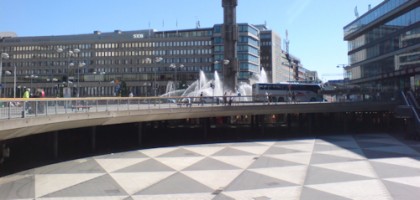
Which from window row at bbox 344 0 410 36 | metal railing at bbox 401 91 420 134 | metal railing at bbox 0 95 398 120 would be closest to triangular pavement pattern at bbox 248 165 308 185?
metal railing at bbox 0 95 398 120

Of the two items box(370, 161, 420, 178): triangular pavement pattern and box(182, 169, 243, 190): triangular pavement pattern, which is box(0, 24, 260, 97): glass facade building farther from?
box(182, 169, 243, 190): triangular pavement pattern

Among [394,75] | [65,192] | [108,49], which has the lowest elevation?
[65,192]

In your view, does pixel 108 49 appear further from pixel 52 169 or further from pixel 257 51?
pixel 52 169

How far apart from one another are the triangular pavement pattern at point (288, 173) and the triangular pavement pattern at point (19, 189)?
418 inches

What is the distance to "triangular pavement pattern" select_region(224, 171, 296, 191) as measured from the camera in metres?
17.3

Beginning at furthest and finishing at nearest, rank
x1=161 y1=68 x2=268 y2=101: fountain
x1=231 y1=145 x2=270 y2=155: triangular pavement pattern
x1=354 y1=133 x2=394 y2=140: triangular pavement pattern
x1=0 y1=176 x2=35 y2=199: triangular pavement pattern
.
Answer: x1=161 y1=68 x2=268 y2=101: fountain
x1=354 y1=133 x2=394 y2=140: triangular pavement pattern
x1=231 y1=145 x2=270 y2=155: triangular pavement pattern
x1=0 y1=176 x2=35 y2=199: triangular pavement pattern

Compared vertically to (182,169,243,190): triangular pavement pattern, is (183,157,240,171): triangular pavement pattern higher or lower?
higher

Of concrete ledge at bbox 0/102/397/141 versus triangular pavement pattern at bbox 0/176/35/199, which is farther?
concrete ledge at bbox 0/102/397/141

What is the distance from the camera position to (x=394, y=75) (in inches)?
2399

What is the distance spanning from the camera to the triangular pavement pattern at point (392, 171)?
19484 mm

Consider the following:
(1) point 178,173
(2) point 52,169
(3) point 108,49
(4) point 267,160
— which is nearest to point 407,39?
(4) point 267,160

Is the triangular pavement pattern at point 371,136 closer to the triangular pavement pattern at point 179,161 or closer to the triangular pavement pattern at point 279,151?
the triangular pavement pattern at point 279,151

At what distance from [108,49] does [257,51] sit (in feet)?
163

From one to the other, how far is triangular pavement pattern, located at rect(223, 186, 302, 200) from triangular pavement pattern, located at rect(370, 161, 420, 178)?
540cm
